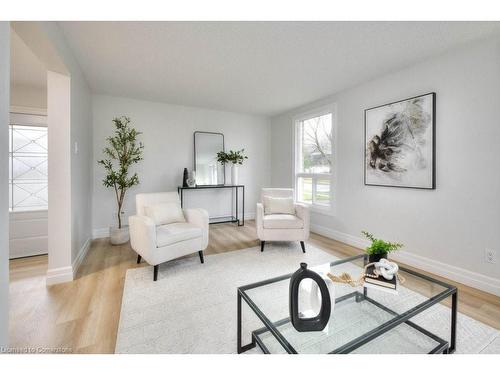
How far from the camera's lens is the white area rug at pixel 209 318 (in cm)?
132

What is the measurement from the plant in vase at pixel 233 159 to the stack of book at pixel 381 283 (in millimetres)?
3351

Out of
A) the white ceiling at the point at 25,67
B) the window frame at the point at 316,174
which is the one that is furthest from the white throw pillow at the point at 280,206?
the white ceiling at the point at 25,67

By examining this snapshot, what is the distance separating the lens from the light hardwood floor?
1.42 meters

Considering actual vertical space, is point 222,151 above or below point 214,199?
above

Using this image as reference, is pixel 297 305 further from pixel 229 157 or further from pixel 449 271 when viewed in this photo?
pixel 229 157

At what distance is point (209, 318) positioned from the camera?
1.62m

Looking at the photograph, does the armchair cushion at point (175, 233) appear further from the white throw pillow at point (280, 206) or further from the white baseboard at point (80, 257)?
the white throw pillow at point (280, 206)

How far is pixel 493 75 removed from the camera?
197cm

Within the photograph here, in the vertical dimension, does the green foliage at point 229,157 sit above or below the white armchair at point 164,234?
above

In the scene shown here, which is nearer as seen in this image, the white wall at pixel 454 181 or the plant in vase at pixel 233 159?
the white wall at pixel 454 181

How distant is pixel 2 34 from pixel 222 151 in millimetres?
3586

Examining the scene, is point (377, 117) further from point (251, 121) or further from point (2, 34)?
point (2, 34)

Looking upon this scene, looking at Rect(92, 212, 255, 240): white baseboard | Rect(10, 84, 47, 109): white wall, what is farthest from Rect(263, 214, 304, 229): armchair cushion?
Rect(10, 84, 47, 109): white wall
